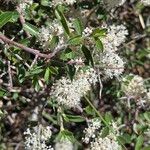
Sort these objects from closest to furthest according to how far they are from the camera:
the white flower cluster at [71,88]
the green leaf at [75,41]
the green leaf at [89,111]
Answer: the green leaf at [75,41], the white flower cluster at [71,88], the green leaf at [89,111]

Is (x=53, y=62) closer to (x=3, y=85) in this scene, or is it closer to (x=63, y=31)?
(x=63, y=31)

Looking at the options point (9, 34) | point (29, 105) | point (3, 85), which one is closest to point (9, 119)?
point (29, 105)

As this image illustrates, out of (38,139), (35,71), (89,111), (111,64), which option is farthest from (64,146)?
(35,71)

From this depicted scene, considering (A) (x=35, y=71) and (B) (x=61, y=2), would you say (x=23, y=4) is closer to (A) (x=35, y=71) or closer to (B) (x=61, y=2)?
(B) (x=61, y=2)

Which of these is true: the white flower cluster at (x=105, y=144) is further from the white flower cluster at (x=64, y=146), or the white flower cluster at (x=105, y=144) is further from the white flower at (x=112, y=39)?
the white flower cluster at (x=64, y=146)

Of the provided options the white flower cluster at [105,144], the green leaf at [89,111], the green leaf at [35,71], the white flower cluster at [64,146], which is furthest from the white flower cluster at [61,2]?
the white flower cluster at [64,146]

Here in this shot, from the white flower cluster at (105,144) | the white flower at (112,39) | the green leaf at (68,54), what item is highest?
the green leaf at (68,54)
